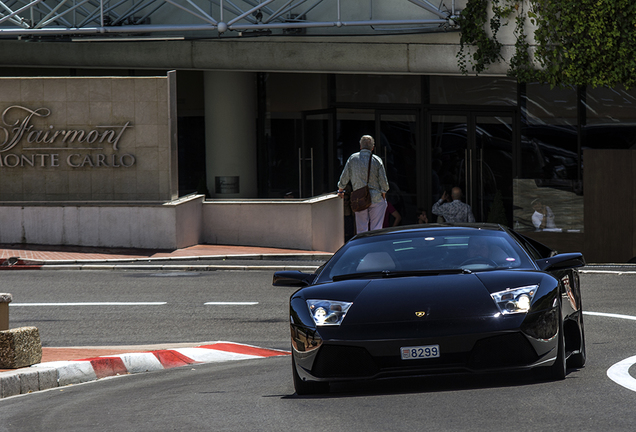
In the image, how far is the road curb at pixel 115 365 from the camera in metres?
7.73

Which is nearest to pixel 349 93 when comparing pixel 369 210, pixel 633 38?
pixel 633 38

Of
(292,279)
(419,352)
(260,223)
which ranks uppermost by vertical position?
(292,279)

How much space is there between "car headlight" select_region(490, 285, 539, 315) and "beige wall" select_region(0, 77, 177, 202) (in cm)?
1422

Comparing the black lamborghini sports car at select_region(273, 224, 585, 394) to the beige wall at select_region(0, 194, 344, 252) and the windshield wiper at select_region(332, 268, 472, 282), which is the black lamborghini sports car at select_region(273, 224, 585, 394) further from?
the beige wall at select_region(0, 194, 344, 252)

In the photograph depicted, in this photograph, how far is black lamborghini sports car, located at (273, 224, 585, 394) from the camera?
592 centimetres

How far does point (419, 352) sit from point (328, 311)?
0.65m

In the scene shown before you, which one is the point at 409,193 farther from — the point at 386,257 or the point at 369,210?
the point at 386,257

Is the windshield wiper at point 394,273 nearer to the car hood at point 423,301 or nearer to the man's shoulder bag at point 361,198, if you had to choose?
the car hood at point 423,301

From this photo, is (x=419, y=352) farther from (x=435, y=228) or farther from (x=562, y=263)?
(x=435, y=228)

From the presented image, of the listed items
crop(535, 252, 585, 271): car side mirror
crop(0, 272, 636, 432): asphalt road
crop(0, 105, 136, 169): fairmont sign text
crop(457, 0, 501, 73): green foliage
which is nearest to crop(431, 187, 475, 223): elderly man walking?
crop(457, 0, 501, 73): green foliage

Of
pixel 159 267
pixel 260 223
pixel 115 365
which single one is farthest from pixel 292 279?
pixel 260 223

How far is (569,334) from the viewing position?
673 cm

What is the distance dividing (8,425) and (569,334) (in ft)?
11.9

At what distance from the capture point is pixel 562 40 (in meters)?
22.6
